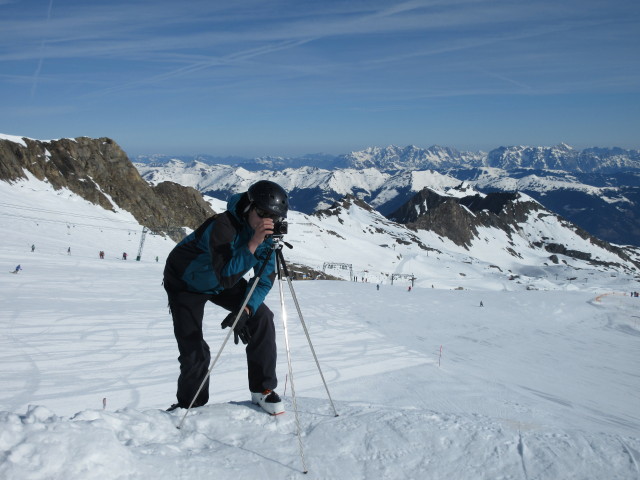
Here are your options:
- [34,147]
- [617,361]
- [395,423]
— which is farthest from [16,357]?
[34,147]

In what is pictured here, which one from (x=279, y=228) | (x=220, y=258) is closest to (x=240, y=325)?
(x=220, y=258)

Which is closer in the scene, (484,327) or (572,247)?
(484,327)

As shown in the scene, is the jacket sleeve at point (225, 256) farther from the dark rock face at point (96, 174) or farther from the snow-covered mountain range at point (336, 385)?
the dark rock face at point (96, 174)

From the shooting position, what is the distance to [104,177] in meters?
84.2

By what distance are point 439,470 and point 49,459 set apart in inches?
135

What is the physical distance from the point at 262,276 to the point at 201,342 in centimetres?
117

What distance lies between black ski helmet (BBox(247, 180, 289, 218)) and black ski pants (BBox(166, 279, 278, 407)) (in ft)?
4.59

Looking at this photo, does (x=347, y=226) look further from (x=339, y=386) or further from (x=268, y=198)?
(x=268, y=198)

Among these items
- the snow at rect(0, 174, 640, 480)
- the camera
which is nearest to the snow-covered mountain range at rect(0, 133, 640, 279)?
the snow at rect(0, 174, 640, 480)

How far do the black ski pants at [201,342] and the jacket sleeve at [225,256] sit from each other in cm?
89

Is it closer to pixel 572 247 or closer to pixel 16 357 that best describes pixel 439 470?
pixel 16 357

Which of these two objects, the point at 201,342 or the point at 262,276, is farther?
the point at 201,342

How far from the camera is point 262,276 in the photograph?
558cm

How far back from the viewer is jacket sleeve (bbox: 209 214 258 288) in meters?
4.77
